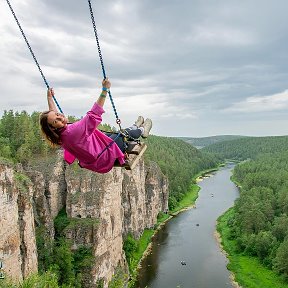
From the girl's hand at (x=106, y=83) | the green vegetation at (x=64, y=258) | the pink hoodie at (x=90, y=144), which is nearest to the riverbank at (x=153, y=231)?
the green vegetation at (x=64, y=258)

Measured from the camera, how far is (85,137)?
678 cm

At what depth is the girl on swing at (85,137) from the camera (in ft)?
21.5

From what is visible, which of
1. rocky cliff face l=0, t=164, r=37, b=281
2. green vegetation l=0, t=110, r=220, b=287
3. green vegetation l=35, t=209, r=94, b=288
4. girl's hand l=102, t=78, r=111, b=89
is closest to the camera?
girl's hand l=102, t=78, r=111, b=89

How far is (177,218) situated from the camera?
Result: 2544 inches

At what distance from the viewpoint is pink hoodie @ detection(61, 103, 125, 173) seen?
259 inches

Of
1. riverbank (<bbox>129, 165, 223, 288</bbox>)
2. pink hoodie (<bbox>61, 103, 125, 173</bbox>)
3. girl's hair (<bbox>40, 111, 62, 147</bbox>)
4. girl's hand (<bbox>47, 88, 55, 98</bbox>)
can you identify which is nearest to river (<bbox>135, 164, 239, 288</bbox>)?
→ riverbank (<bbox>129, 165, 223, 288</bbox>)

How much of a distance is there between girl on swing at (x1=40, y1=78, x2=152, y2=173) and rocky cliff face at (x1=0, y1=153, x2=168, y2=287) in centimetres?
1580

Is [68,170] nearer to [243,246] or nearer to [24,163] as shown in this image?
[24,163]

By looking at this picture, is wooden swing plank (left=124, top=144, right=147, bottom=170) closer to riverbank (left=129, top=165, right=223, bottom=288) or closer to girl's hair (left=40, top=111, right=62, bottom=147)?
girl's hair (left=40, top=111, right=62, bottom=147)

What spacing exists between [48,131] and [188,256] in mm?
41036

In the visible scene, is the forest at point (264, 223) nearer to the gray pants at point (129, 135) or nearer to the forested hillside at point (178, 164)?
the forested hillside at point (178, 164)

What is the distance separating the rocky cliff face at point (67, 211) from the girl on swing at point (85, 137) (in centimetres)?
1580

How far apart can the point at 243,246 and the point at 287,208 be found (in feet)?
39.3

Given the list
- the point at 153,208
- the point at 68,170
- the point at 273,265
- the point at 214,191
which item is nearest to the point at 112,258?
the point at 68,170
